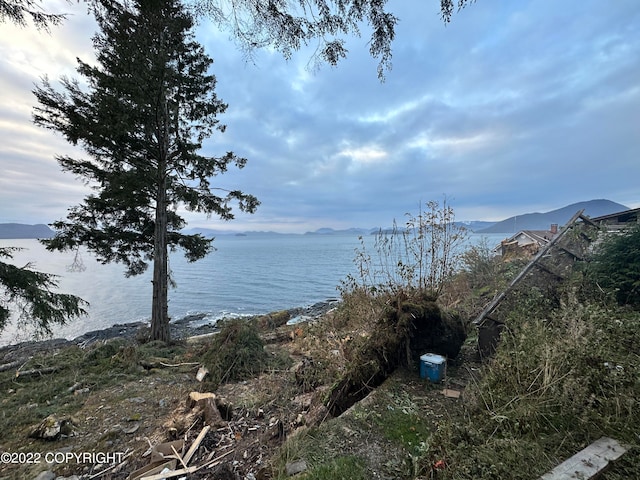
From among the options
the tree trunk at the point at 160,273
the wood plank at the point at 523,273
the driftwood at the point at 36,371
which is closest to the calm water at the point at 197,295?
the wood plank at the point at 523,273

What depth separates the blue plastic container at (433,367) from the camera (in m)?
3.44

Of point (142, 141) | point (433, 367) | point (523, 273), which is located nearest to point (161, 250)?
point (142, 141)

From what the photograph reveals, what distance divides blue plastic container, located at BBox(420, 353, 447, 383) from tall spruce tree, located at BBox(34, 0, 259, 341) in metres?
6.74

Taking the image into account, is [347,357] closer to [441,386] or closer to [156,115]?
[441,386]

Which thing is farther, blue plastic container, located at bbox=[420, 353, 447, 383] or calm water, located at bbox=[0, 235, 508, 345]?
calm water, located at bbox=[0, 235, 508, 345]

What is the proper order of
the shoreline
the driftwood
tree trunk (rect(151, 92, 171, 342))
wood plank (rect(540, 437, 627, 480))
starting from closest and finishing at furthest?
wood plank (rect(540, 437, 627, 480)) → the driftwood → tree trunk (rect(151, 92, 171, 342)) → the shoreline

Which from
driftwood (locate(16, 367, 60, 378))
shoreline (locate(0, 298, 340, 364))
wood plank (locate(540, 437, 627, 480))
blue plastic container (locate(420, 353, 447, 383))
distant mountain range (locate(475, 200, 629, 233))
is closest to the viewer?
wood plank (locate(540, 437, 627, 480))

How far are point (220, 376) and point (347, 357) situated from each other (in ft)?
9.16

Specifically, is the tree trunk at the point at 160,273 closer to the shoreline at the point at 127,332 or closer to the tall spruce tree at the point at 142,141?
the tall spruce tree at the point at 142,141

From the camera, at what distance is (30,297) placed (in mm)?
4945

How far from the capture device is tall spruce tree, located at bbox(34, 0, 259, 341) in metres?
6.76

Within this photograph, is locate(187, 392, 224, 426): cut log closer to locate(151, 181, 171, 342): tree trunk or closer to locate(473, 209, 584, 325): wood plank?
locate(473, 209, 584, 325): wood plank

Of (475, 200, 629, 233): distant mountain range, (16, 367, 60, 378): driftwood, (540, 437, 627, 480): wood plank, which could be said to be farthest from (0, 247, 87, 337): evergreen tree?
(475, 200, 629, 233): distant mountain range

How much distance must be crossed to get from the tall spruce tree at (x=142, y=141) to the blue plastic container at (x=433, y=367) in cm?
674
